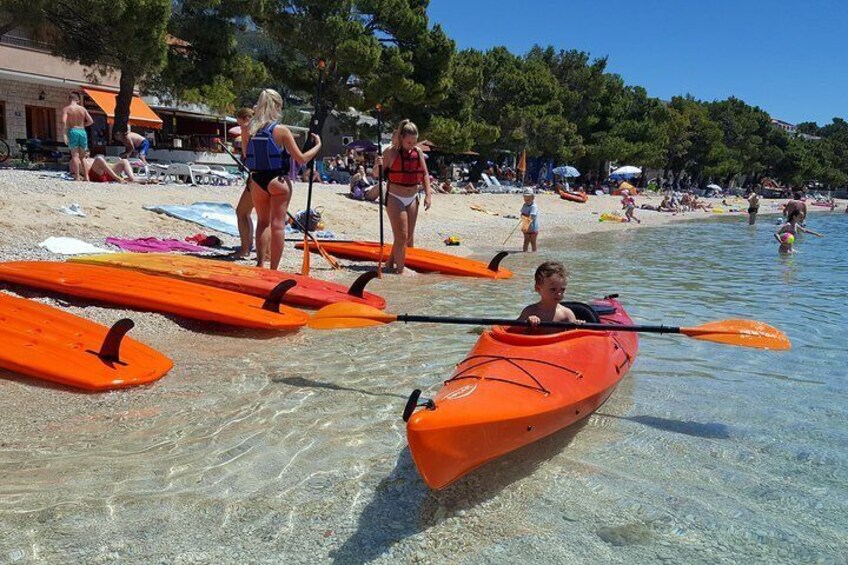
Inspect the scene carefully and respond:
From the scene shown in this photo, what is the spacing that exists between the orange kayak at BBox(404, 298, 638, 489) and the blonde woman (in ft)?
11.8

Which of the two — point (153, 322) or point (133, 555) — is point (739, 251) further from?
point (133, 555)

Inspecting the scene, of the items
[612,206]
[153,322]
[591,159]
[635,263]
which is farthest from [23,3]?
[591,159]

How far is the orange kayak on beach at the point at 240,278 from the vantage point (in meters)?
6.34

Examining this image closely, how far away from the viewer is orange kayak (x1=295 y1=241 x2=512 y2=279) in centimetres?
922

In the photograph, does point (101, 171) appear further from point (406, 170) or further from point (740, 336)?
point (740, 336)

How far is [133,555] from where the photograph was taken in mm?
2490

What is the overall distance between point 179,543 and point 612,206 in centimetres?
3133

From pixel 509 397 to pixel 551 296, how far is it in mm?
1329

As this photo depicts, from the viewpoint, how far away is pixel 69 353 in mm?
4184

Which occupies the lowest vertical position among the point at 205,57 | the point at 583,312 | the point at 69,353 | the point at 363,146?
the point at 69,353

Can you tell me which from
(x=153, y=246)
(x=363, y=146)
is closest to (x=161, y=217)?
(x=153, y=246)

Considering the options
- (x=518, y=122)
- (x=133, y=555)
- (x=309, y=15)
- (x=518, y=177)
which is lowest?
(x=133, y=555)

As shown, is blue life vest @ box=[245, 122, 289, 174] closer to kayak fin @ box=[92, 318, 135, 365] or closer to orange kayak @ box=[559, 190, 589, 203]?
kayak fin @ box=[92, 318, 135, 365]

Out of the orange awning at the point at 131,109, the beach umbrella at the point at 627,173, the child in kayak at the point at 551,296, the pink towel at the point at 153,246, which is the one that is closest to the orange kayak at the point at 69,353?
the child in kayak at the point at 551,296
